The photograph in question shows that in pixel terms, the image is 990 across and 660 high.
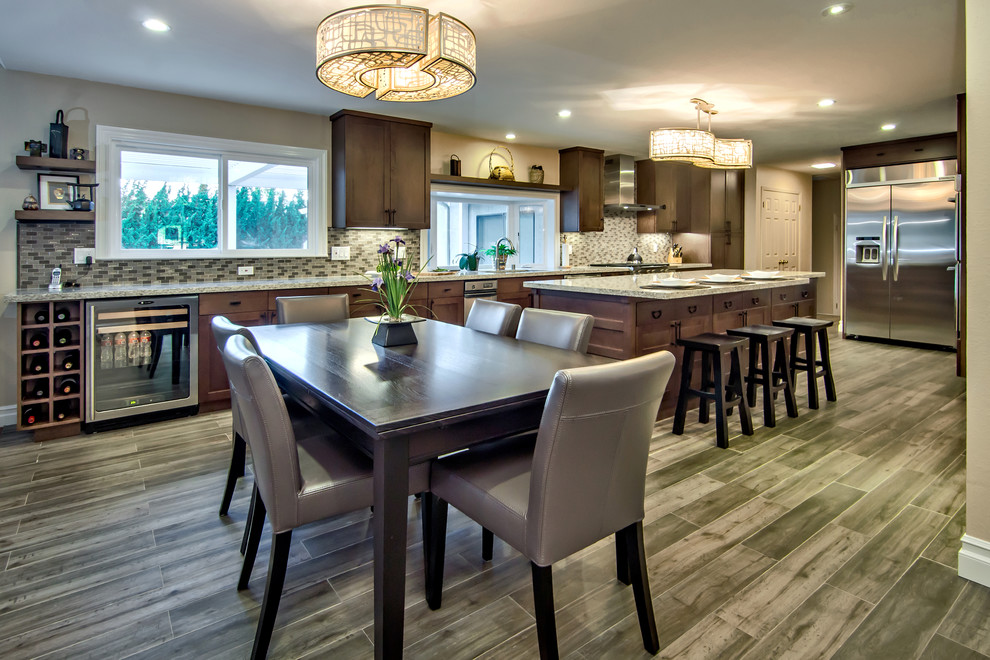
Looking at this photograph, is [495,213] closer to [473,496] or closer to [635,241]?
[635,241]

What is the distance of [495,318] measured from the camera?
297cm

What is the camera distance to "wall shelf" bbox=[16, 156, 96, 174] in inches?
146

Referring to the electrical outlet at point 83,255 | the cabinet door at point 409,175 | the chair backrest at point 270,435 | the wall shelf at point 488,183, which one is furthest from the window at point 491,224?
the chair backrest at point 270,435

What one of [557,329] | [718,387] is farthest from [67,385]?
[718,387]

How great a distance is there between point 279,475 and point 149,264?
3.63 m

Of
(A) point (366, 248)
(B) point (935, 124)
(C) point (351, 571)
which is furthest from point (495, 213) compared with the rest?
(C) point (351, 571)

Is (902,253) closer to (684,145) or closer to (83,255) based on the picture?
(684,145)

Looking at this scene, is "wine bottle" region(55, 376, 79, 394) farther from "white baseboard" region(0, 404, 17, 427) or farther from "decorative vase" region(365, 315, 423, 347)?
"decorative vase" region(365, 315, 423, 347)

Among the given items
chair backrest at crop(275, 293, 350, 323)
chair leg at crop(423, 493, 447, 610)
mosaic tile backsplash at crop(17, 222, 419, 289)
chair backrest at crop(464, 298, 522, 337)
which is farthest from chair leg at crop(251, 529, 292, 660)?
mosaic tile backsplash at crop(17, 222, 419, 289)

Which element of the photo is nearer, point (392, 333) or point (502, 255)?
point (392, 333)

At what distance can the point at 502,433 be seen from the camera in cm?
169

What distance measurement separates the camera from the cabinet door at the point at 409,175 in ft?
17.3

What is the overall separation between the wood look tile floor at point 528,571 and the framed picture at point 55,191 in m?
1.70

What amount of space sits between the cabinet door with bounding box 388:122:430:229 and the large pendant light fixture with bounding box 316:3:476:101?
99.8 inches
